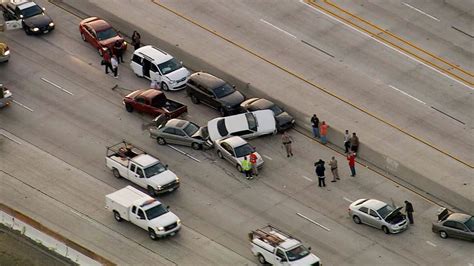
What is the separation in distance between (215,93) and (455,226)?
17489 mm

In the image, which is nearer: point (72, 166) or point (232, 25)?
point (72, 166)

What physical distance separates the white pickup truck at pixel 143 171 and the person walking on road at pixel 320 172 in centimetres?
766

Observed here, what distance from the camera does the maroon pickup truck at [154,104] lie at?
283 ft

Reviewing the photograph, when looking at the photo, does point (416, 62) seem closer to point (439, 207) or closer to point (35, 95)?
point (439, 207)

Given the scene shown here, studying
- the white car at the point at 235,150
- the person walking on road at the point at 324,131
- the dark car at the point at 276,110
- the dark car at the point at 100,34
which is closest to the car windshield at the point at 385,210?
the white car at the point at 235,150

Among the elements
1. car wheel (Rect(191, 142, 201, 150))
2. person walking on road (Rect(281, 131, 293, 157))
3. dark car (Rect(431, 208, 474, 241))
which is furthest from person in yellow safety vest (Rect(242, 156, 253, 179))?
dark car (Rect(431, 208, 474, 241))

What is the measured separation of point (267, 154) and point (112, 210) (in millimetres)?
10717

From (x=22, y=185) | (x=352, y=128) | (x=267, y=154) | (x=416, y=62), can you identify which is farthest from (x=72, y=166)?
(x=416, y=62)

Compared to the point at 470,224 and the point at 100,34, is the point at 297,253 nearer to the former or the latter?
the point at 470,224

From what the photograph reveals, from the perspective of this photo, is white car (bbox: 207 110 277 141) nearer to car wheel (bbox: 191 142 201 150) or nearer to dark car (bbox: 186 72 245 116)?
car wheel (bbox: 191 142 201 150)

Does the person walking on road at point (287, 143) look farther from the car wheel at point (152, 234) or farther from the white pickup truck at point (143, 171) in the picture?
the car wheel at point (152, 234)

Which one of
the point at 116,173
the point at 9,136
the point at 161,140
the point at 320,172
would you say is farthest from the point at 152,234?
the point at 9,136

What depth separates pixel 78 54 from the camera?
9275cm

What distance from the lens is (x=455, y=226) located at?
77438 mm
